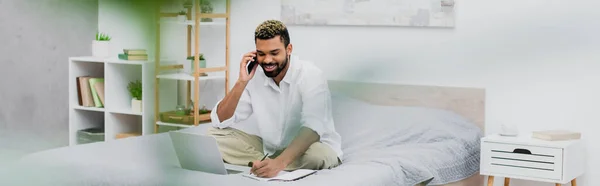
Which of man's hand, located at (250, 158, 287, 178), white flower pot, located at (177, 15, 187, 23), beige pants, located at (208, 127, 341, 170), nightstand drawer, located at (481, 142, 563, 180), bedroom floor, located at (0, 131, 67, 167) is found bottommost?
nightstand drawer, located at (481, 142, 563, 180)

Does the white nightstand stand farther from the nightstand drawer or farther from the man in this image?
the man

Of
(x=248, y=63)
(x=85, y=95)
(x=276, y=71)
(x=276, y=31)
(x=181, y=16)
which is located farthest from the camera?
(x=276, y=71)

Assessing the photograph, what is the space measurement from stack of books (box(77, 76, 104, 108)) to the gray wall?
56mm

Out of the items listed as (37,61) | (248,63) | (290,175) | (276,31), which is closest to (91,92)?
(37,61)

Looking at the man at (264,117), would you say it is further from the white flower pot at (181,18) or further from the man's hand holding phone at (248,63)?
the white flower pot at (181,18)

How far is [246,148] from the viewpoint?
1.31 metres

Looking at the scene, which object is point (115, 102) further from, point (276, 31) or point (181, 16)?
point (276, 31)

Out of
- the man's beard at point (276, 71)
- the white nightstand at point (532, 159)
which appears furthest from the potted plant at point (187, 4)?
the white nightstand at point (532, 159)

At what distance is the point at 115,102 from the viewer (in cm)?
22

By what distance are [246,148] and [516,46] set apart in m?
1.17

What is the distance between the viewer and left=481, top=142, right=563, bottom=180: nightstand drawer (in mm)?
1574

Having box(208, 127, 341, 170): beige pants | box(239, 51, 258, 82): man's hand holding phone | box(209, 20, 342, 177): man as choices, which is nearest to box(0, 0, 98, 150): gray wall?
box(239, 51, 258, 82): man's hand holding phone

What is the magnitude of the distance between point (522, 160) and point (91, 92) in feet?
4.71

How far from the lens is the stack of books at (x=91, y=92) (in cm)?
23
